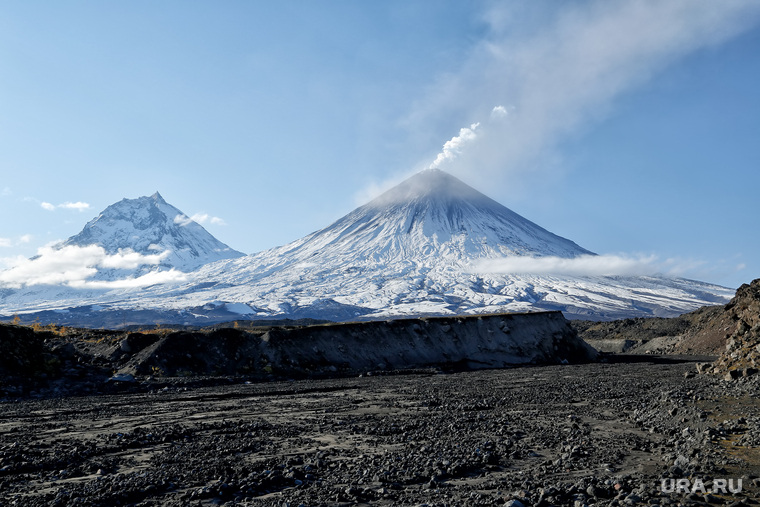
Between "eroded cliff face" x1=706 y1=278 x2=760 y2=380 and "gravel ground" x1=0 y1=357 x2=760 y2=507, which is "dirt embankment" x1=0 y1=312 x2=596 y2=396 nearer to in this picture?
"gravel ground" x1=0 y1=357 x2=760 y2=507

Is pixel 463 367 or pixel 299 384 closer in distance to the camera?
pixel 299 384

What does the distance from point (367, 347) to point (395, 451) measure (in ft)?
105

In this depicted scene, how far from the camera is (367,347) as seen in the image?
143ft

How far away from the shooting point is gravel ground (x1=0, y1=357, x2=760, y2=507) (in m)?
8.45

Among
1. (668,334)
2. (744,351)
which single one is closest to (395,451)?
(744,351)

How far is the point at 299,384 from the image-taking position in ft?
102

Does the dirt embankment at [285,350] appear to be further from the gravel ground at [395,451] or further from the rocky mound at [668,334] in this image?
the rocky mound at [668,334]

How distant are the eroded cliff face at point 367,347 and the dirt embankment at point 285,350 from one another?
0.25ft

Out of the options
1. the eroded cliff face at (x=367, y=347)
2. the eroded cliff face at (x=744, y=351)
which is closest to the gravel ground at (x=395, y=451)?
the eroded cliff face at (x=744, y=351)

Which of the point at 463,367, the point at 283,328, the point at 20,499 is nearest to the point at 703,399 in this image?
the point at 20,499

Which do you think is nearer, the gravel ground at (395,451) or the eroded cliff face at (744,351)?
the gravel ground at (395,451)

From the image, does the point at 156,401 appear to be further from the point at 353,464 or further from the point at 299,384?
the point at 353,464

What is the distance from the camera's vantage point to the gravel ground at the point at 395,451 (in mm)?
8453

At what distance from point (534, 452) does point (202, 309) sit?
19686cm
